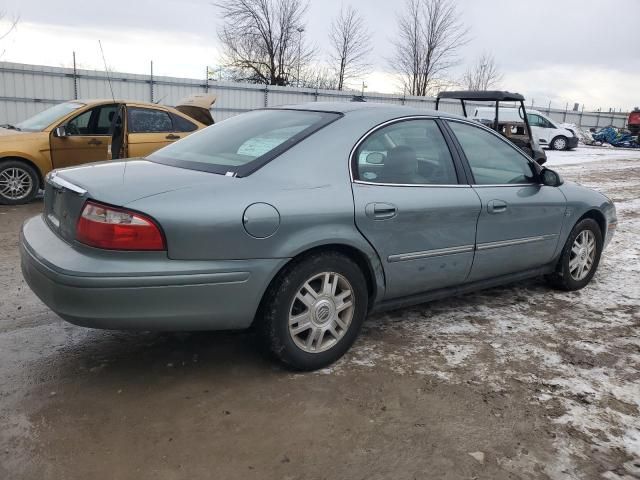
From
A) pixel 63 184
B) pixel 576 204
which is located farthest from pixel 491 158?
pixel 63 184

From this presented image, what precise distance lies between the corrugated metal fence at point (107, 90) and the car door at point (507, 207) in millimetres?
9039

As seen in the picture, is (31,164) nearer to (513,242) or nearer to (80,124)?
(80,124)

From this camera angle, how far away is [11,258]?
5254mm

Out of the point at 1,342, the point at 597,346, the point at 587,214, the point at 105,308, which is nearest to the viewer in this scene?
the point at 105,308

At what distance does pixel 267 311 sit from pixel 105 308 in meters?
0.80

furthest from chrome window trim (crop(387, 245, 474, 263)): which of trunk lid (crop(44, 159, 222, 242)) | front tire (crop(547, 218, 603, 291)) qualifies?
front tire (crop(547, 218, 603, 291))

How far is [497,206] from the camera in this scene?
393 centimetres

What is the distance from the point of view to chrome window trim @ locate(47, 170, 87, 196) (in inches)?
110

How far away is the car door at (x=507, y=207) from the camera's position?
3.90 metres

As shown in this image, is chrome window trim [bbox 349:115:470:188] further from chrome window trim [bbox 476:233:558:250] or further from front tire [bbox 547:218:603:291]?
front tire [bbox 547:218:603:291]

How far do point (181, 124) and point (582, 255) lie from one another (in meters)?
6.00

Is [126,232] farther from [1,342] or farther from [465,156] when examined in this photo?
[465,156]

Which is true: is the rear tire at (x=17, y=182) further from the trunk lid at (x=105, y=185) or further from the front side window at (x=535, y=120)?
the front side window at (x=535, y=120)

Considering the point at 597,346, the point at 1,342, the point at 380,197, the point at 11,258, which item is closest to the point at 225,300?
the point at 380,197
